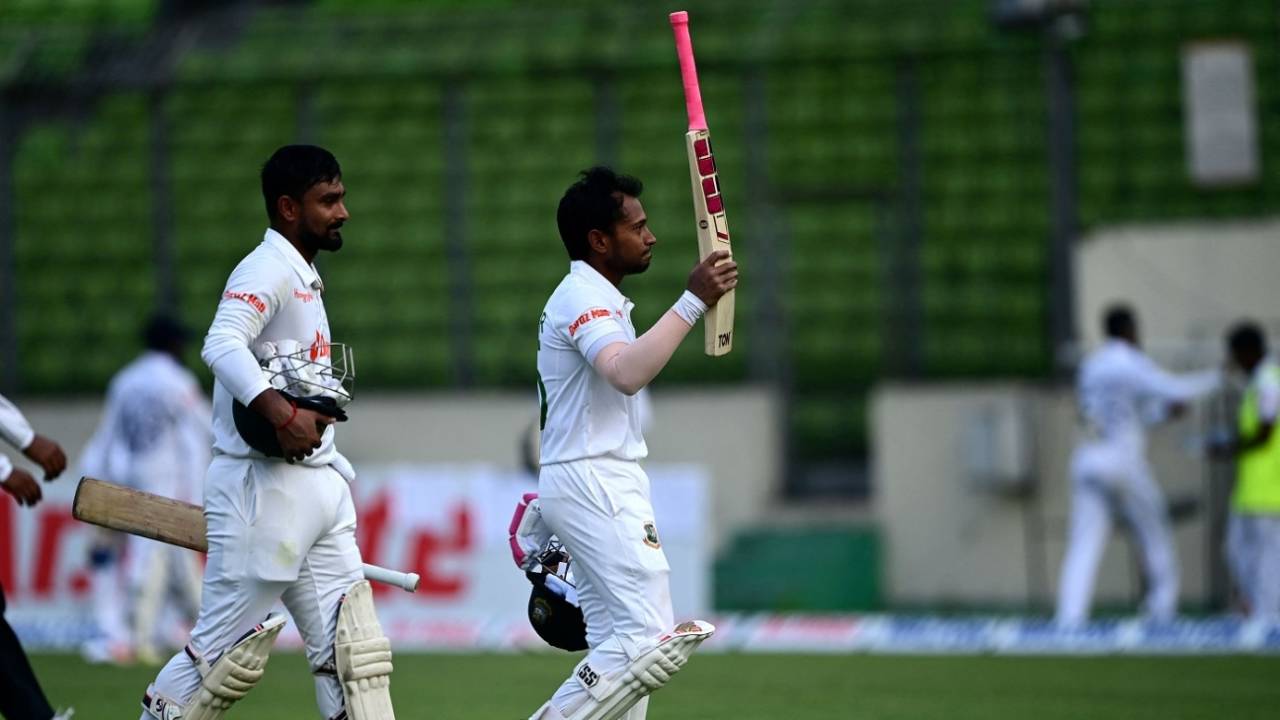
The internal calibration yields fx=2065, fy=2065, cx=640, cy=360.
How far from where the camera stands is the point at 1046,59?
18.9 metres

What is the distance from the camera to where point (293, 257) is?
7.09 m

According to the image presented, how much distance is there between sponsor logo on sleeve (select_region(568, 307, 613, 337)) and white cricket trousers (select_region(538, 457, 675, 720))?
464mm

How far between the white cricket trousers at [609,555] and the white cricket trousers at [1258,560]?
8.68 metres

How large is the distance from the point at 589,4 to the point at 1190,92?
592 cm

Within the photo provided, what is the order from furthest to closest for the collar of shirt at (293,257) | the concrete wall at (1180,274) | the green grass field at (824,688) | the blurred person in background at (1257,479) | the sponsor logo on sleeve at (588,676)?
the concrete wall at (1180,274) → the blurred person in background at (1257,479) → the green grass field at (824,688) → the collar of shirt at (293,257) → the sponsor logo on sleeve at (588,676)

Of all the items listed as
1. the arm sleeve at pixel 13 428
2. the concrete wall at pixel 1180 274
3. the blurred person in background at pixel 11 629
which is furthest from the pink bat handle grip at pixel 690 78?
the concrete wall at pixel 1180 274

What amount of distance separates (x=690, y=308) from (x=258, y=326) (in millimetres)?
1436

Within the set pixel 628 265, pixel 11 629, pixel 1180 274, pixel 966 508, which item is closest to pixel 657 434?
pixel 966 508

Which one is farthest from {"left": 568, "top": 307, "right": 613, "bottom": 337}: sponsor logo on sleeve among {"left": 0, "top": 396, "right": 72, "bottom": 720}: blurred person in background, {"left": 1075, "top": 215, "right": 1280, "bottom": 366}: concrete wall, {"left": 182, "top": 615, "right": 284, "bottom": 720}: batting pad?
{"left": 1075, "top": 215, "right": 1280, "bottom": 366}: concrete wall

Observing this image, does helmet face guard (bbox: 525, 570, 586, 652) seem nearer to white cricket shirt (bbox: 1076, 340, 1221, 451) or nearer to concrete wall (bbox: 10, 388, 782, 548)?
white cricket shirt (bbox: 1076, 340, 1221, 451)

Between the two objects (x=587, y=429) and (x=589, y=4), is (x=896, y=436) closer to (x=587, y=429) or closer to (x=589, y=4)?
(x=589, y=4)

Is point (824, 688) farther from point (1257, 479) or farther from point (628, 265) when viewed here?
point (628, 265)

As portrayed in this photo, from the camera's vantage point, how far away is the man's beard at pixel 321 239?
7.15 m

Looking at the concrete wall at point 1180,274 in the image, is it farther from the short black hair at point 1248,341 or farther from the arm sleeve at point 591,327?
the arm sleeve at point 591,327
